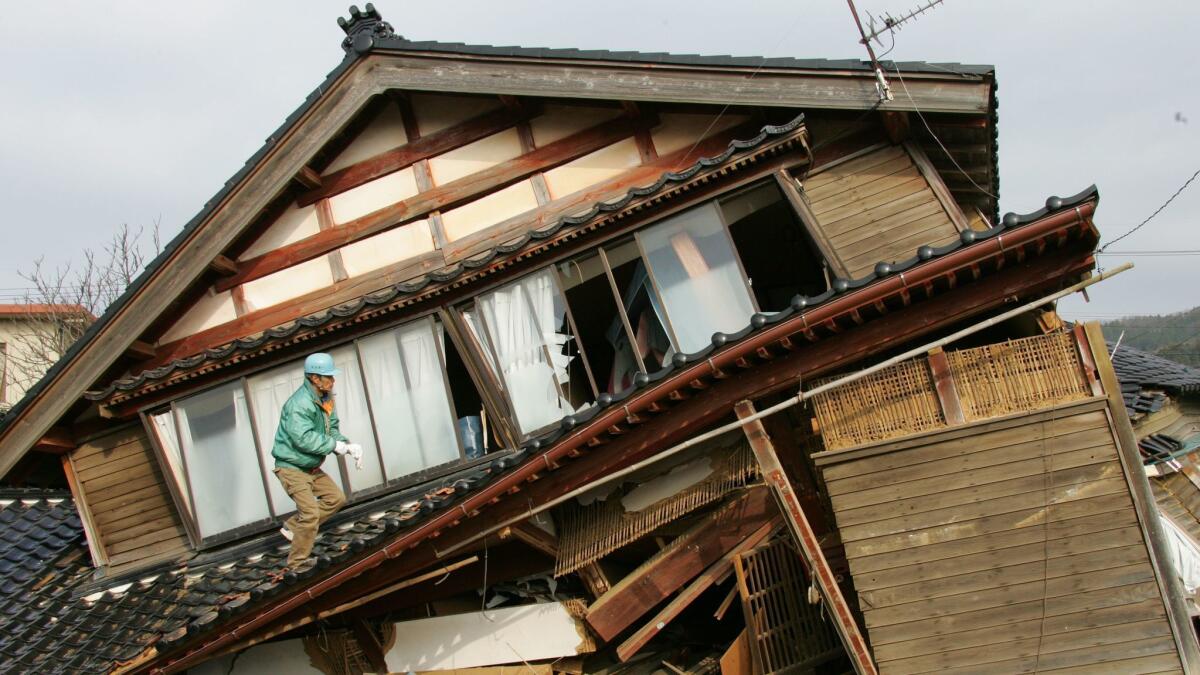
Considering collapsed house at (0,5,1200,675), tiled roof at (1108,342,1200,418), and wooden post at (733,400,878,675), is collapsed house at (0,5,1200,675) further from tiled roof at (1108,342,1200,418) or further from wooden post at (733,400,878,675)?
tiled roof at (1108,342,1200,418)

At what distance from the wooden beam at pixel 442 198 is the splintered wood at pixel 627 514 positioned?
448cm

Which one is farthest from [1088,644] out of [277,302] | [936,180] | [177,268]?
[177,268]

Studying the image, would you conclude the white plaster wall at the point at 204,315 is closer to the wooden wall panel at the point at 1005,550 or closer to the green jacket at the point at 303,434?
the green jacket at the point at 303,434

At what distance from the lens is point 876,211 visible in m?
10.4

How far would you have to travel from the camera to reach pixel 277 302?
1223cm

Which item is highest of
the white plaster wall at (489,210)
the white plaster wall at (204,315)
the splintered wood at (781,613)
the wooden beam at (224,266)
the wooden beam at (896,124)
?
the wooden beam at (224,266)

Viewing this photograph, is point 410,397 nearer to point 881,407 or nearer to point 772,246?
point 772,246

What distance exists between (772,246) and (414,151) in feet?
16.1

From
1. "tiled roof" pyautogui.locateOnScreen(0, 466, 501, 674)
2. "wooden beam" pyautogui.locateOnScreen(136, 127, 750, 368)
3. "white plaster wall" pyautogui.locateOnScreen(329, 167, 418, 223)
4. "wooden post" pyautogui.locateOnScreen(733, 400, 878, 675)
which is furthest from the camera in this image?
"white plaster wall" pyautogui.locateOnScreen(329, 167, 418, 223)

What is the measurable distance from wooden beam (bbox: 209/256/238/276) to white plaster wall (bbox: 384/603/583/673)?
546 centimetres

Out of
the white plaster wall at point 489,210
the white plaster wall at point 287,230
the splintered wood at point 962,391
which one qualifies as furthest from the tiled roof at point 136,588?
the white plaster wall at point 287,230

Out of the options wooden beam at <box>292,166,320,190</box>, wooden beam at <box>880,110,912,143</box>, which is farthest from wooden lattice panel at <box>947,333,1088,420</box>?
wooden beam at <box>292,166,320,190</box>

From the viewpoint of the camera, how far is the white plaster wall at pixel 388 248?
11891mm

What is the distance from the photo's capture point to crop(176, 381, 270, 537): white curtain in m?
11.3
